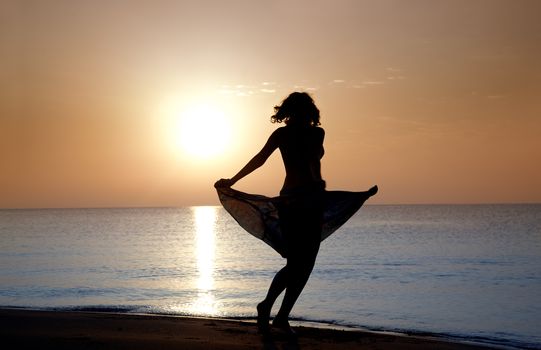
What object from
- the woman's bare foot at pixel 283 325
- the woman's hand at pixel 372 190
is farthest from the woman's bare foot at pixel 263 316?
the woman's hand at pixel 372 190

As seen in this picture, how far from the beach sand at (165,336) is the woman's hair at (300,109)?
6.89 feet

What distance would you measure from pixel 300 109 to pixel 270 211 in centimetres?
113

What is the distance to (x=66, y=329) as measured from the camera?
6.95 m

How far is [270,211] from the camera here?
21.2ft

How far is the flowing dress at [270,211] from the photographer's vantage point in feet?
20.9

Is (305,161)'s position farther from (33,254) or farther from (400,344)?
(33,254)

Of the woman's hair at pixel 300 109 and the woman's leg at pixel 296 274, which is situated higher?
the woman's hair at pixel 300 109

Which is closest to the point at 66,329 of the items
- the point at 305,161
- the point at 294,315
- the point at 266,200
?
the point at 266,200

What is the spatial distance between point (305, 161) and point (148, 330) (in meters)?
2.63

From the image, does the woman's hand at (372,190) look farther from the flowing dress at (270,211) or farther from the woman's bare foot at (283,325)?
the woman's bare foot at (283,325)

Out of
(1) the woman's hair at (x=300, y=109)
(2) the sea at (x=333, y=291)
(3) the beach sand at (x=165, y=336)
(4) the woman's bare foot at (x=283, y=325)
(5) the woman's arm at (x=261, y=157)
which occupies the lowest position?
(2) the sea at (x=333, y=291)

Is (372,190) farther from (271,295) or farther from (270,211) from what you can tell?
(271,295)

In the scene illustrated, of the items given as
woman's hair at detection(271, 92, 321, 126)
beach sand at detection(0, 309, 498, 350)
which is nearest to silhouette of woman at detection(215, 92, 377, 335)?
woman's hair at detection(271, 92, 321, 126)

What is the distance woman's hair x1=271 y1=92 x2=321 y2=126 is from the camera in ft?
19.8
